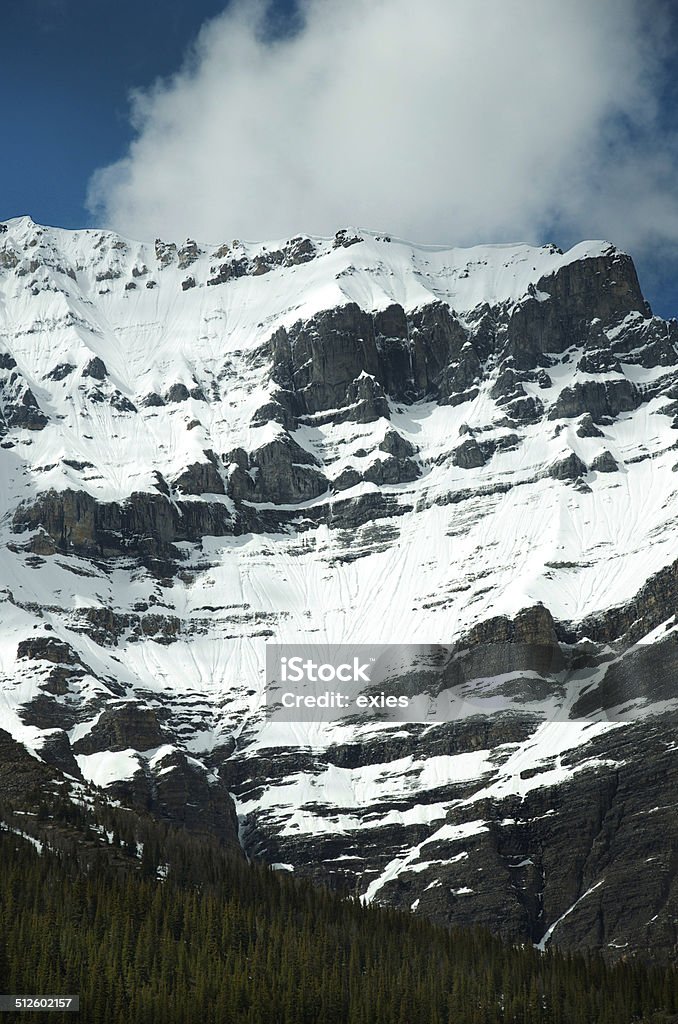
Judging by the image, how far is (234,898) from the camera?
18875 centimetres

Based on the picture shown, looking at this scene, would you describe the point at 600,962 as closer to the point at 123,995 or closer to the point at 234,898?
the point at 234,898

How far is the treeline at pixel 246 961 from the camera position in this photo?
15162 centimetres

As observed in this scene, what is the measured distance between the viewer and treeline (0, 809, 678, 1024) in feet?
497

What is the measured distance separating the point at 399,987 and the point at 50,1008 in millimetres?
36629

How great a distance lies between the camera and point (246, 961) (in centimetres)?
16450

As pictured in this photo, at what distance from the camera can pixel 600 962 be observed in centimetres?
18988

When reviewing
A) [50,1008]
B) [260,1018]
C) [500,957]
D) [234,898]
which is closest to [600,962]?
[500,957]

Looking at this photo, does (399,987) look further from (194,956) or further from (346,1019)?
(194,956)

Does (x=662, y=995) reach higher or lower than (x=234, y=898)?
lower

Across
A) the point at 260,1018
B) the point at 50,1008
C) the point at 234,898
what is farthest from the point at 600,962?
the point at 50,1008

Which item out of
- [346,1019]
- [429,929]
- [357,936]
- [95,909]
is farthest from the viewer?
[429,929]

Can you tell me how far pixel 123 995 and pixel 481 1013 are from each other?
116 feet

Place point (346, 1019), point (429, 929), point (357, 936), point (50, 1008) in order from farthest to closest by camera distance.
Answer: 1. point (429, 929)
2. point (357, 936)
3. point (346, 1019)
4. point (50, 1008)

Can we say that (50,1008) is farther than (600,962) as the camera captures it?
No
